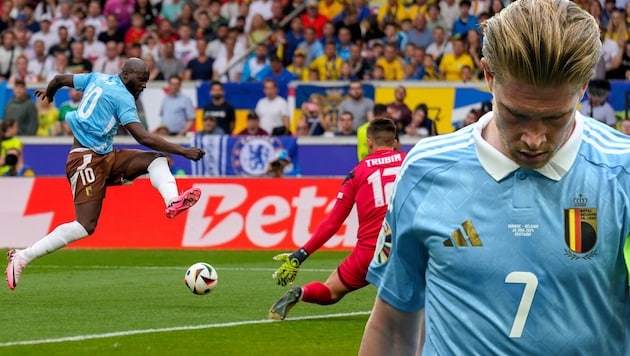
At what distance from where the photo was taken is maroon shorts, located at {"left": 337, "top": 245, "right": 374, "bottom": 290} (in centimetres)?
976

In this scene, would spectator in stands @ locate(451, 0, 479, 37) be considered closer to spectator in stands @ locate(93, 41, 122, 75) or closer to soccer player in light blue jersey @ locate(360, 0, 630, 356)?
spectator in stands @ locate(93, 41, 122, 75)

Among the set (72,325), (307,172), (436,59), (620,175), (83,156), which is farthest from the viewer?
(436,59)

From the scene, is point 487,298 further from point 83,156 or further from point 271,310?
point 83,156

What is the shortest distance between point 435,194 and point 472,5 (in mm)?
20810

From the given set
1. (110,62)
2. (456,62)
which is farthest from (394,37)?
(110,62)

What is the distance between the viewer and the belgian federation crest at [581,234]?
2.54 m

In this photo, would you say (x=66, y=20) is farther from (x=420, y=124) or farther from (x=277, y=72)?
(x=420, y=124)

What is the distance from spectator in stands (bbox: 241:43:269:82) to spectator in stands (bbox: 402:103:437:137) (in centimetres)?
383

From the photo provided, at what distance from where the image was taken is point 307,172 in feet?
67.9

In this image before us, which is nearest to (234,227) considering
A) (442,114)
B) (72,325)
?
(442,114)

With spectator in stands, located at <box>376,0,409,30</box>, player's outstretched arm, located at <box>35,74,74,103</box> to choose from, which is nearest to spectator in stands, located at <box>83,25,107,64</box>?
spectator in stands, located at <box>376,0,409,30</box>

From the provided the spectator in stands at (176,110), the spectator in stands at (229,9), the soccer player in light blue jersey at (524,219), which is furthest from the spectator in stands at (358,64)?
the soccer player in light blue jersey at (524,219)

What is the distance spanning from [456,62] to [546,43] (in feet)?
63.9

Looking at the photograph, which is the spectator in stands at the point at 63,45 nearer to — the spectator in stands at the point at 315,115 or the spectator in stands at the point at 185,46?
the spectator in stands at the point at 185,46
